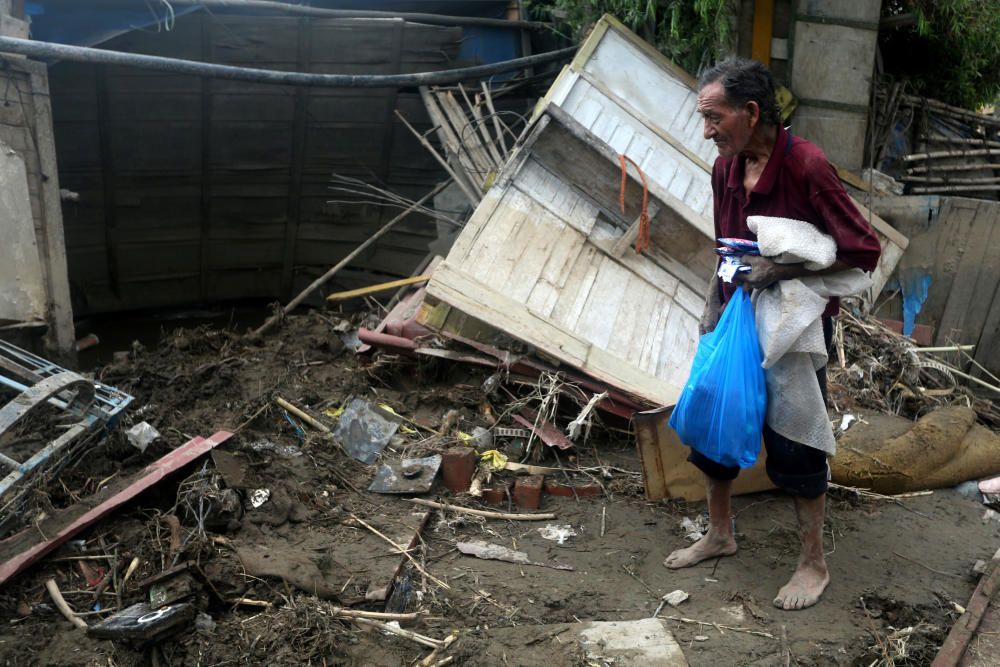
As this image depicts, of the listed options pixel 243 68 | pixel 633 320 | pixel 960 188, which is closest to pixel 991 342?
pixel 960 188

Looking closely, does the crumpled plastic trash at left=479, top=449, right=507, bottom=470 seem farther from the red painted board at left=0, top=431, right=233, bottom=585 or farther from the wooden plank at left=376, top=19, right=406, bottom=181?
the wooden plank at left=376, top=19, right=406, bottom=181

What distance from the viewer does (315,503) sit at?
4.05m

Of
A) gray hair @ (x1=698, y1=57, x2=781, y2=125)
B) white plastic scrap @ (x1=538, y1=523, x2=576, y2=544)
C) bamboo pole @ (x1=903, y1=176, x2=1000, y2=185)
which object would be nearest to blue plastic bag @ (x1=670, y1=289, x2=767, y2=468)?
gray hair @ (x1=698, y1=57, x2=781, y2=125)

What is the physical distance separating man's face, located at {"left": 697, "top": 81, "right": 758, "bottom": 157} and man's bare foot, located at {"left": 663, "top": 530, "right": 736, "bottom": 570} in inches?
63.0

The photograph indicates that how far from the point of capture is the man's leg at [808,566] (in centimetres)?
323

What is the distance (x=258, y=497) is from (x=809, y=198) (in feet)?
8.74

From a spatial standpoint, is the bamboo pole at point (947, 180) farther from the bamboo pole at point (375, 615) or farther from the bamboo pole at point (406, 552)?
the bamboo pole at point (375, 615)

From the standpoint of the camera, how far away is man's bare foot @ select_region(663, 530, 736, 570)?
3.57 meters

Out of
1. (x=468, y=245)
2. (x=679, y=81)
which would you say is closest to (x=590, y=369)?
(x=468, y=245)

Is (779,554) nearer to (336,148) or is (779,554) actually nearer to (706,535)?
(706,535)

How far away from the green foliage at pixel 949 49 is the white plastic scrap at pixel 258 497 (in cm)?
553

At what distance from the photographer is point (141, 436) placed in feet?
13.5

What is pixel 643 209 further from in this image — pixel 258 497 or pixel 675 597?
pixel 258 497

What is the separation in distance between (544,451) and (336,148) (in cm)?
540
